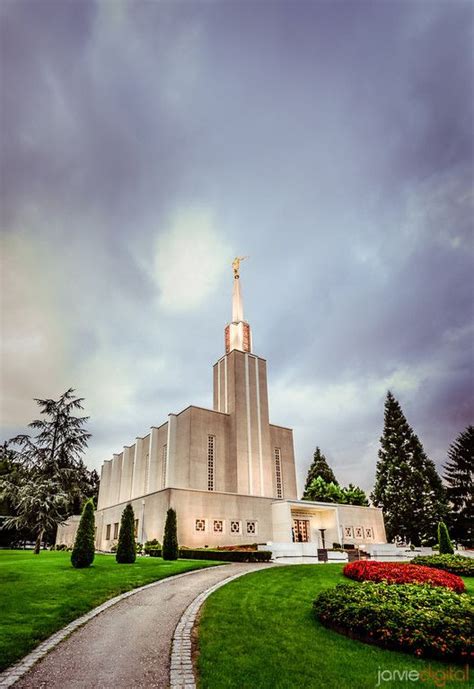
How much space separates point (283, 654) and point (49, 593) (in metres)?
8.19

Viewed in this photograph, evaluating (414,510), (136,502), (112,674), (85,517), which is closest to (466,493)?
(414,510)

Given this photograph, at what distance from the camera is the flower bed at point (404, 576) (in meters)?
12.8

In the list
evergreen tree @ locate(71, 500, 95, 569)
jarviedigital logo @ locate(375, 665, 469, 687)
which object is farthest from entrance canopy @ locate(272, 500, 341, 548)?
jarviedigital logo @ locate(375, 665, 469, 687)

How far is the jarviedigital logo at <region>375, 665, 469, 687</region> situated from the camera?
6055 millimetres

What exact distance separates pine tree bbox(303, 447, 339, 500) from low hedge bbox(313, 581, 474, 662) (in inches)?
2193

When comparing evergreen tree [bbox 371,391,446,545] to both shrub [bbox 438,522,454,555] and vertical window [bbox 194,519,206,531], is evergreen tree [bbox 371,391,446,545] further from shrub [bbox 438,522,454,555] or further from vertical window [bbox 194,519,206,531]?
vertical window [bbox 194,519,206,531]

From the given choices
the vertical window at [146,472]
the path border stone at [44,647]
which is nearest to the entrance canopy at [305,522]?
the vertical window at [146,472]

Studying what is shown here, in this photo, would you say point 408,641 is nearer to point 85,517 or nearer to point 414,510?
point 85,517

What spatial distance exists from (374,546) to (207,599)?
25208mm

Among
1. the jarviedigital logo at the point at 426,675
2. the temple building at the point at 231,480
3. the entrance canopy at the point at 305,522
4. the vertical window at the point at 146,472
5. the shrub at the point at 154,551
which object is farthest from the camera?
the vertical window at the point at 146,472

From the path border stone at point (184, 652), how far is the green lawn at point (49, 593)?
2614 millimetres

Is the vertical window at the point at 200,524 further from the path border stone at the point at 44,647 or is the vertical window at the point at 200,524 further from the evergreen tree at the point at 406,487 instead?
the evergreen tree at the point at 406,487

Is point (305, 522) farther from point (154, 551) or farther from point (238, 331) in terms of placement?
point (238, 331)

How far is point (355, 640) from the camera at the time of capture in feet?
25.8
